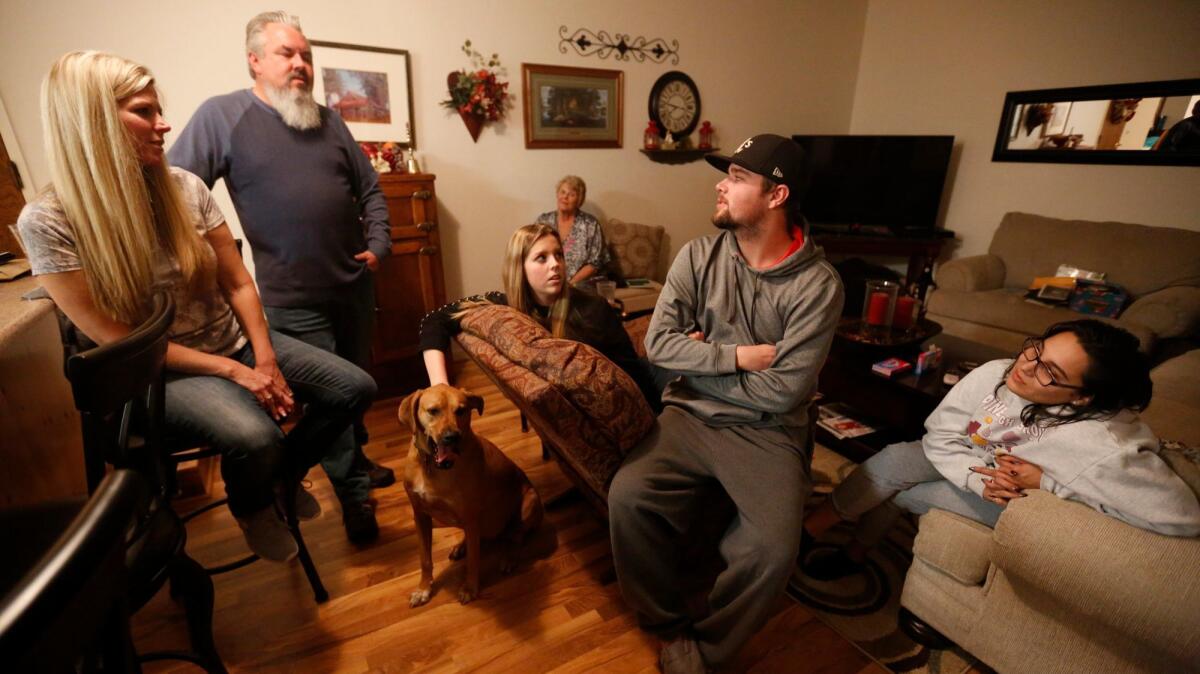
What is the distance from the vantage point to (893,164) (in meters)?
4.35

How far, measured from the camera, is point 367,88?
2.98 m

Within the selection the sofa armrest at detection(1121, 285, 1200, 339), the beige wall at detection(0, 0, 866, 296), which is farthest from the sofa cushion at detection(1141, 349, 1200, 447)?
the beige wall at detection(0, 0, 866, 296)

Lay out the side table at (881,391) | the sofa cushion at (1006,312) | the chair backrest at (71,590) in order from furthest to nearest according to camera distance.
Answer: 1. the sofa cushion at (1006,312)
2. the side table at (881,391)
3. the chair backrest at (71,590)

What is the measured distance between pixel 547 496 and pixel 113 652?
170cm

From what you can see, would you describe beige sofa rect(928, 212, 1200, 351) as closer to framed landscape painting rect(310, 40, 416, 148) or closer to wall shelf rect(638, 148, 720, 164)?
wall shelf rect(638, 148, 720, 164)

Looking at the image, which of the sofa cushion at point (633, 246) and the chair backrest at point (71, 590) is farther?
the sofa cushion at point (633, 246)

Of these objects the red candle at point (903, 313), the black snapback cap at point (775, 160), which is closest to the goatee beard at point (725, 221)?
the black snapback cap at point (775, 160)

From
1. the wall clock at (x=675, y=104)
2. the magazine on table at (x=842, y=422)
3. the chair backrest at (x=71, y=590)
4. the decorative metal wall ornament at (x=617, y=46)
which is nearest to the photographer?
the chair backrest at (x=71, y=590)

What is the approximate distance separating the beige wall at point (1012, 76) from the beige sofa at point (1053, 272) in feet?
1.09

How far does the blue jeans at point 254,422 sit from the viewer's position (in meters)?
1.30

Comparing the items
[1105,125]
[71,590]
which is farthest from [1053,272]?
[71,590]

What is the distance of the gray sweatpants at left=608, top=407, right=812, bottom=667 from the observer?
1.29 meters

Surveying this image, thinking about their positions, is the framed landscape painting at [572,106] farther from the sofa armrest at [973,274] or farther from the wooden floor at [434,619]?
the wooden floor at [434,619]

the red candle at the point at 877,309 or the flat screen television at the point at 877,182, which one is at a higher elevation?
the flat screen television at the point at 877,182
